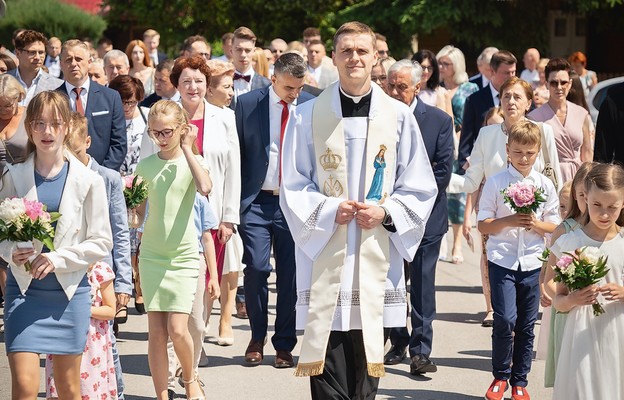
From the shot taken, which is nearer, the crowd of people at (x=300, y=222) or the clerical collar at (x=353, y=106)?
the crowd of people at (x=300, y=222)

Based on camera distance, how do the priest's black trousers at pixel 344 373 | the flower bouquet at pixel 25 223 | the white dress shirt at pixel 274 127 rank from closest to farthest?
1. the flower bouquet at pixel 25 223
2. the priest's black trousers at pixel 344 373
3. the white dress shirt at pixel 274 127

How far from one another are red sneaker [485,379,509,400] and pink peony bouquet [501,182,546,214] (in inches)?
46.1

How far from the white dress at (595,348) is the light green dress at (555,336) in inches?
7.3

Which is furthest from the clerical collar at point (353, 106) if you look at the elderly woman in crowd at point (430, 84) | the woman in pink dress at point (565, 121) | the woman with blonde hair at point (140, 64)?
the woman with blonde hair at point (140, 64)

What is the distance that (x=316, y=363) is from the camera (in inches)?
255

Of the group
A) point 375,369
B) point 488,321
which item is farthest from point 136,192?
point 488,321

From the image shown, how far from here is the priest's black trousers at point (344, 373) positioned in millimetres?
6574

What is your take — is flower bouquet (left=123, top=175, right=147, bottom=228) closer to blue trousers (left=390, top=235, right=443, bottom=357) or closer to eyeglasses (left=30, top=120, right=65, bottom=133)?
eyeglasses (left=30, top=120, right=65, bottom=133)

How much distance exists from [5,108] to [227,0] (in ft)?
72.1

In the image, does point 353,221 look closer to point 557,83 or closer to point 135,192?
point 135,192

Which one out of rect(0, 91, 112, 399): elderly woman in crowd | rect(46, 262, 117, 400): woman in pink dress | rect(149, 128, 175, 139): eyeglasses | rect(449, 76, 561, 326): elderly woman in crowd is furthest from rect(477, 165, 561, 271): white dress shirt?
rect(0, 91, 112, 399): elderly woman in crowd

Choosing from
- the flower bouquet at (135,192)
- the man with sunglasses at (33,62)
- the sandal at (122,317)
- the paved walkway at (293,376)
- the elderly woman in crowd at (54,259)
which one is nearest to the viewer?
the elderly woman in crowd at (54,259)

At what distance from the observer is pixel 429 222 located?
31.1ft

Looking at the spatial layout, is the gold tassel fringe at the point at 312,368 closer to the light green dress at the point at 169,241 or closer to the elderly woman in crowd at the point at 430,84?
the light green dress at the point at 169,241
